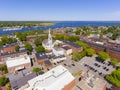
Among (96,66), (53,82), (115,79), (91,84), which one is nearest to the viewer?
(91,84)

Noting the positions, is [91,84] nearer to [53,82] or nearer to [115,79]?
[53,82]

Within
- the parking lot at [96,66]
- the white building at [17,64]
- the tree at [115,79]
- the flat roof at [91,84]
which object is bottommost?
the parking lot at [96,66]

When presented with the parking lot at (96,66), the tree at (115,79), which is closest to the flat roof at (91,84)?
the tree at (115,79)

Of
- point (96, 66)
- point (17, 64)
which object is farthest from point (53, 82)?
point (96, 66)

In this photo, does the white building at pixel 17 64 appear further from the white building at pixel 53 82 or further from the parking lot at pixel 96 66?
the parking lot at pixel 96 66

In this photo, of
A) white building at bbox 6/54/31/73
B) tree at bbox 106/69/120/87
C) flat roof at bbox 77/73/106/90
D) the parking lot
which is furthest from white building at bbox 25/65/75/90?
white building at bbox 6/54/31/73

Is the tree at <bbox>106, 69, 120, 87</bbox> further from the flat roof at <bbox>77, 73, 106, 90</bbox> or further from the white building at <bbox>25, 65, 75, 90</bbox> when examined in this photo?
the white building at <bbox>25, 65, 75, 90</bbox>

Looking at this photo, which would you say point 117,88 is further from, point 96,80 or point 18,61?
point 18,61

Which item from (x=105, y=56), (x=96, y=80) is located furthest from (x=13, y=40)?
(x=96, y=80)
